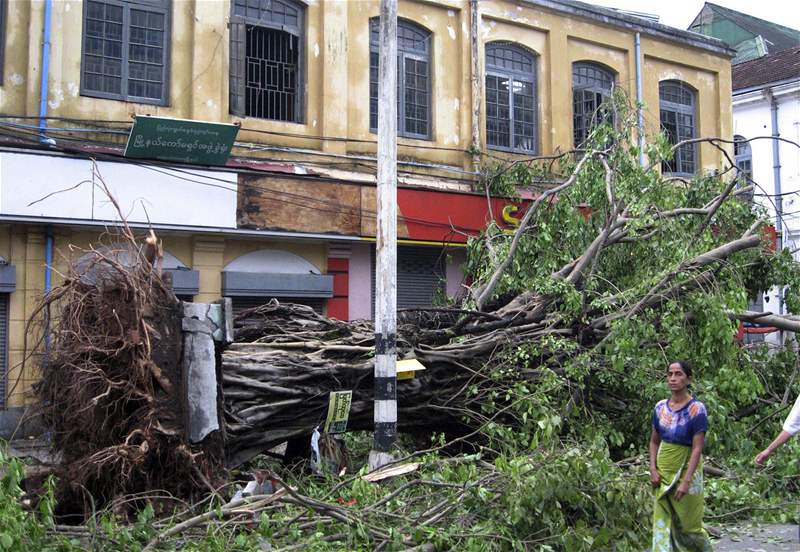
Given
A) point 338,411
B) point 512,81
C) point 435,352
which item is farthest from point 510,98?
point 338,411

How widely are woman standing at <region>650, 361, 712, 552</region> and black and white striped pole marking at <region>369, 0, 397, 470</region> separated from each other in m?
3.10

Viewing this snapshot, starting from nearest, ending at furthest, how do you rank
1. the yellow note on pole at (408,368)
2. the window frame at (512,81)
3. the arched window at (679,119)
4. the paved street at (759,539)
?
the paved street at (759,539) < the yellow note on pole at (408,368) < the window frame at (512,81) < the arched window at (679,119)

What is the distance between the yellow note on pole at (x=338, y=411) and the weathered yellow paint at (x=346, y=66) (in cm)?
714

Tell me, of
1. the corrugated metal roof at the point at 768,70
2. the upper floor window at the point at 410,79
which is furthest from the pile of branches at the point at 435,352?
the corrugated metal roof at the point at 768,70

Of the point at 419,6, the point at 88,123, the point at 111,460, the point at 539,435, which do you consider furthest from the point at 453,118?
the point at 111,460

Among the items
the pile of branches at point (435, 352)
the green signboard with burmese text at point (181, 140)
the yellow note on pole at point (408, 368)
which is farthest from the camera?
the green signboard with burmese text at point (181, 140)

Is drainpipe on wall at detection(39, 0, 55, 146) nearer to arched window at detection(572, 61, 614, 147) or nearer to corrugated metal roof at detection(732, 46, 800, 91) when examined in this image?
arched window at detection(572, 61, 614, 147)

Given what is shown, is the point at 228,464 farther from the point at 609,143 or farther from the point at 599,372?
the point at 609,143

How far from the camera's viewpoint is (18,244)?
12891 millimetres

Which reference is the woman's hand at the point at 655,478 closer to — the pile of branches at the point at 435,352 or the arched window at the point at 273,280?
the pile of branches at the point at 435,352

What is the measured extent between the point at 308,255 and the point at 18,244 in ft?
15.4

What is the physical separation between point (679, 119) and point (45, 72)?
14.3 meters

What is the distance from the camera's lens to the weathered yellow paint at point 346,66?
524 inches

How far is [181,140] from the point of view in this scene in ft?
43.8
